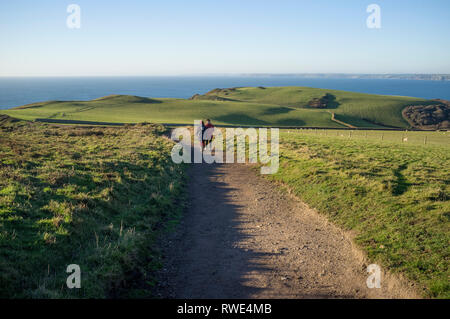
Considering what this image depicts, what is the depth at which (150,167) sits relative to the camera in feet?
63.2

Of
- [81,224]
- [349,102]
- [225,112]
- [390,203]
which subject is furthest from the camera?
[349,102]

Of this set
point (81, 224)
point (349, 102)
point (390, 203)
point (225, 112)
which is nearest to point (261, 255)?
point (81, 224)

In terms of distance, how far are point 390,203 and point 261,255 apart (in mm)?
6167

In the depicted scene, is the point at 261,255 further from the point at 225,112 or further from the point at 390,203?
the point at 225,112

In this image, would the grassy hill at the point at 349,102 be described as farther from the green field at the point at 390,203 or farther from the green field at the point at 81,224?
the green field at the point at 81,224

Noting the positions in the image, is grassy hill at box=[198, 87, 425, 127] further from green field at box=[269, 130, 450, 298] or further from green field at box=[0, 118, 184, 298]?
green field at box=[0, 118, 184, 298]

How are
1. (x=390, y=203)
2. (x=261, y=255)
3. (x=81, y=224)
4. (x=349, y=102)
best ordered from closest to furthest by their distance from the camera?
(x=81, y=224)
(x=261, y=255)
(x=390, y=203)
(x=349, y=102)

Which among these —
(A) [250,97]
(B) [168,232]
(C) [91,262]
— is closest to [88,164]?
(B) [168,232]

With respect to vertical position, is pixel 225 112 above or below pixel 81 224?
above

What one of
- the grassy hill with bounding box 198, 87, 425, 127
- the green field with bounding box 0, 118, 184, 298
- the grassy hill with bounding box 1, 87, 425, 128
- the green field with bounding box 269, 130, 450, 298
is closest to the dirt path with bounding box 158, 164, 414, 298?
the green field with bounding box 269, 130, 450, 298

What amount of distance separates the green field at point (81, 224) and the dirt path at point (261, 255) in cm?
103

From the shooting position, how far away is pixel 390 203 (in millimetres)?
12383
